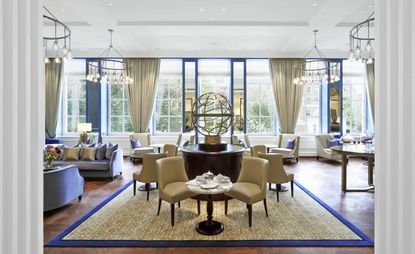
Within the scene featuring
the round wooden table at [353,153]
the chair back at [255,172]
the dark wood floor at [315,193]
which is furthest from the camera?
the round wooden table at [353,153]

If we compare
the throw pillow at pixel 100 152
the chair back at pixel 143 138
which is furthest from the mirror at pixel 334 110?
the throw pillow at pixel 100 152

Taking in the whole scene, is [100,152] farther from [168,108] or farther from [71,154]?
[168,108]

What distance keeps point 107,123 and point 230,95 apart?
516 cm

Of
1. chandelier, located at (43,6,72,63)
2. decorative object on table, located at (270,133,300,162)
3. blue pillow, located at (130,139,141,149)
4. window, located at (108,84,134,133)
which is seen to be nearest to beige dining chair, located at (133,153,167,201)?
chandelier, located at (43,6,72,63)

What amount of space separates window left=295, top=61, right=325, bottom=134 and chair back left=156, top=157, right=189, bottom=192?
7309 mm

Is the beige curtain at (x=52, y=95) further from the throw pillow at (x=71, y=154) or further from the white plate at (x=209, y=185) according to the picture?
the white plate at (x=209, y=185)

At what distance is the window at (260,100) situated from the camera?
1041 centimetres

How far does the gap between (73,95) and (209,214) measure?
919 centimetres
